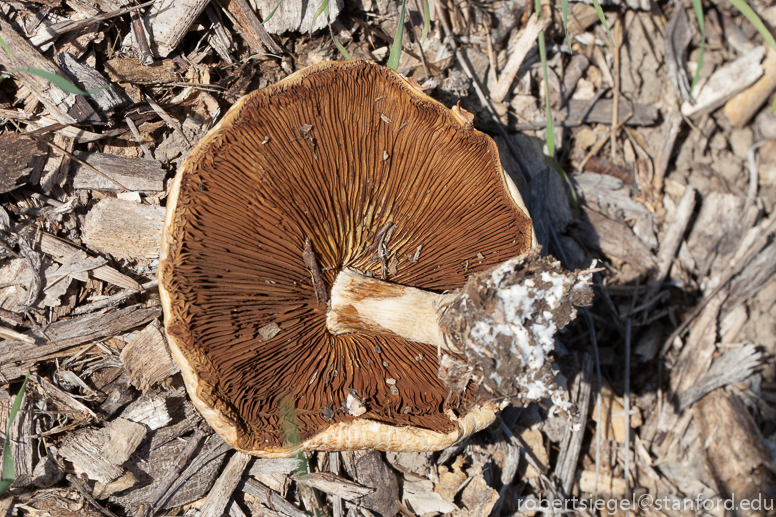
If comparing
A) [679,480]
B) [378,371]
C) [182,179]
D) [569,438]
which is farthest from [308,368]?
[679,480]

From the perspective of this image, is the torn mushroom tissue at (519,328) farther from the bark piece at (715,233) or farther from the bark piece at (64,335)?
the bark piece at (715,233)

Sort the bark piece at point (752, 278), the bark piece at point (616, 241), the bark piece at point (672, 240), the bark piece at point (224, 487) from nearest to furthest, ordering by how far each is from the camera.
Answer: the bark piece at point (224, 487) < the bark piece at point (616, 241) < the bark piece at point (672, 240) < the bark piece at point (752, 278)

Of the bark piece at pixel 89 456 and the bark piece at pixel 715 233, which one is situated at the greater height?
the bark piece at pixel 715 233

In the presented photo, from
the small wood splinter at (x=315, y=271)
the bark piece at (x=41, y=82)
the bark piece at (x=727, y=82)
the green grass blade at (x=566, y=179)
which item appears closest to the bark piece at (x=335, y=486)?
the small wood splinter at (x=315, y=271)

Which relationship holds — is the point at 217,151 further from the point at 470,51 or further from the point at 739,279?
the point at 739,279

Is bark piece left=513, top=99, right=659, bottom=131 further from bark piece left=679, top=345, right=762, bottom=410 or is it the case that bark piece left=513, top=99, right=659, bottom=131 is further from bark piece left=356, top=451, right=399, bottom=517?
bark piece left=356, top=451, right=399, bottom=517

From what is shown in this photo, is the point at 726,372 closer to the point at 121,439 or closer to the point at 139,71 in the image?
the point at 121,439
